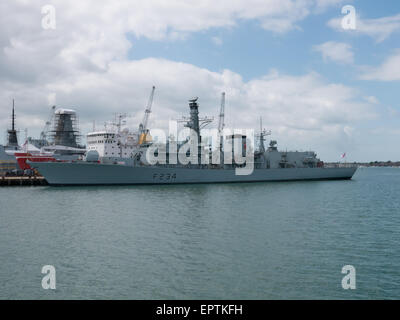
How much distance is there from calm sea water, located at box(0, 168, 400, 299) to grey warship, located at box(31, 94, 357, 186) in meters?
17.7

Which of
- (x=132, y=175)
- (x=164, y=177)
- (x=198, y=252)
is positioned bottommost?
(x=198, y=252)

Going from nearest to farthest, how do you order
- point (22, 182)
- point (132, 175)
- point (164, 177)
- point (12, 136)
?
point (132, 175), point (164, 177), point (22, 182), point (12, 136)

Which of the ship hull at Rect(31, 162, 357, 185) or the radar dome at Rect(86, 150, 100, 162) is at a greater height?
the radar dome at Rect(86, 150, 100, 162)

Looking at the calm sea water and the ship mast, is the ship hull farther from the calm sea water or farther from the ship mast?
the ship mast

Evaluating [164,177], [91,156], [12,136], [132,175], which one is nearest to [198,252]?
[132,175]

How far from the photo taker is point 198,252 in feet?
45.1

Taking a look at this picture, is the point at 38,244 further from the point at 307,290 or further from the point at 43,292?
the point at 307,290

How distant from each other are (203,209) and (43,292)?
16067 millimetres

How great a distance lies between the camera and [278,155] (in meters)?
60.4

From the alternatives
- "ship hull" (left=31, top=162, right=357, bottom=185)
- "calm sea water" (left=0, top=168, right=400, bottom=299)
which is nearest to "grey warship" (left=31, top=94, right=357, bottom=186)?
"ship hull" (left=31, top=162, right=357, bottom=185)

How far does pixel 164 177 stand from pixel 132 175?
480cm

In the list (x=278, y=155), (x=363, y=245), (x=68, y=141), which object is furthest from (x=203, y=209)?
(x=68, y=141)

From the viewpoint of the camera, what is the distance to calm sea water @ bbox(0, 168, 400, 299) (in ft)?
33.3

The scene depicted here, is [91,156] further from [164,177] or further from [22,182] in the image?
[22,182]
